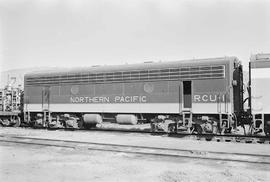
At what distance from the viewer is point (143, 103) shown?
1778cm

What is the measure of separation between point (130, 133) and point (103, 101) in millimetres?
2363

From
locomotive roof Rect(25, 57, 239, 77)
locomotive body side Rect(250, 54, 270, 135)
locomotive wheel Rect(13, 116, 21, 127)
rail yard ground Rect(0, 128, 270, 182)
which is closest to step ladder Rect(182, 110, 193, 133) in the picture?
locomotive roof Rect(25, 57, 239, 77)

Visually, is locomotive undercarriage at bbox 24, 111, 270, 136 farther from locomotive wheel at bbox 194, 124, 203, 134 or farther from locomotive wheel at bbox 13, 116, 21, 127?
locomotive wheel at bbox 13, 116, 21, 127

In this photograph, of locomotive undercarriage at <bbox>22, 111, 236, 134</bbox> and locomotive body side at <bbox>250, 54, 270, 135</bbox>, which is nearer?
locomotive body side at <bbox>250, 54, 270, 135</bbox>

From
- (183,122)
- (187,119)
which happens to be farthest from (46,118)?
(187,119)

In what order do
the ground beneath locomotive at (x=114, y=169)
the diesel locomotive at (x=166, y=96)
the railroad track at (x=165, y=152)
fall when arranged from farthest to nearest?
the diesel locomotive at (x=166, y=96), the railroad track at (x=165, y=152), the ground beneath locomotive at (x=114, y=169)

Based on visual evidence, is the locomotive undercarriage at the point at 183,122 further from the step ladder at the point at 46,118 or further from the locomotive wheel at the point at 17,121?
the locomotive wheel at the point at 17,121

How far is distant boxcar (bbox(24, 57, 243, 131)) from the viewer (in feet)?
52.7

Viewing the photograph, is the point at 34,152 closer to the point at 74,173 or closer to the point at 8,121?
the point at 74,173

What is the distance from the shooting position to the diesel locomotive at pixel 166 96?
49.9ft

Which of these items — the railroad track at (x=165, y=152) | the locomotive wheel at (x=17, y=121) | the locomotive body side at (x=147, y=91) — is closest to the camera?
the railroad track at (x=165, y=152)

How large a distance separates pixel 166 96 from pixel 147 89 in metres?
1.12

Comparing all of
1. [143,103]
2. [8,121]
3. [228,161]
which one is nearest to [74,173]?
[228,161]

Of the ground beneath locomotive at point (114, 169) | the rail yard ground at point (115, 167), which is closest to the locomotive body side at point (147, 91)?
the rail yard ground at point (115, 167)
